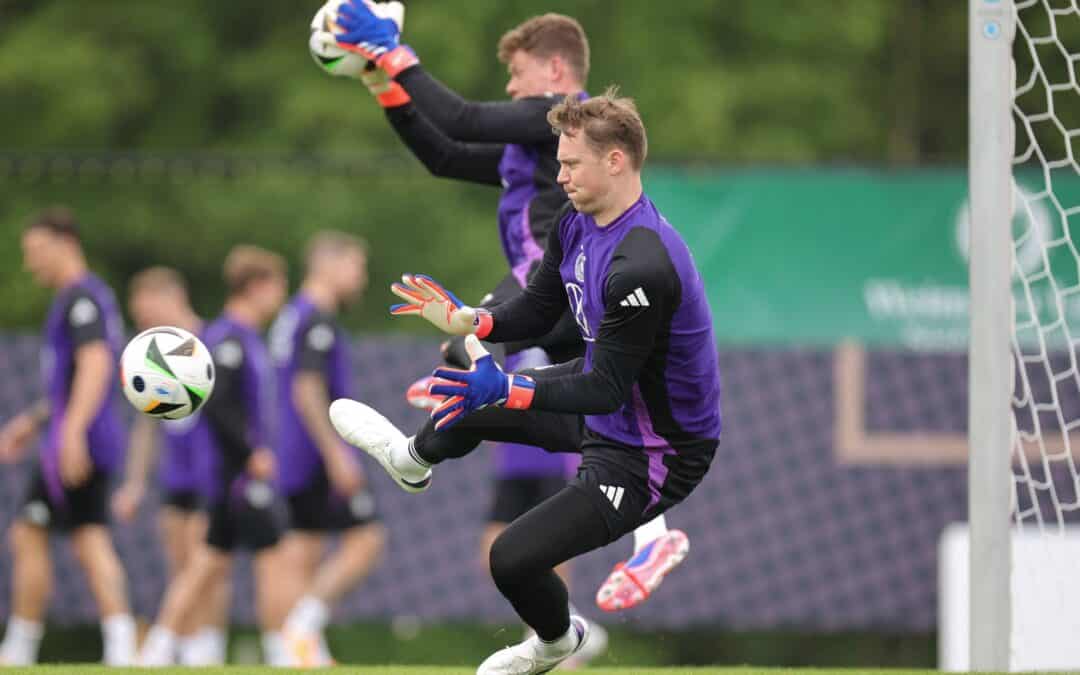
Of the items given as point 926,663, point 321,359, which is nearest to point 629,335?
point 321,359

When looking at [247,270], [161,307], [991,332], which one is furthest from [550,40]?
[161,307]

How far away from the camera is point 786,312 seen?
12.4m

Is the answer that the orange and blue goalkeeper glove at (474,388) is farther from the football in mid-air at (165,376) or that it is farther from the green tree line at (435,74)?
the green tree line at (435,74)

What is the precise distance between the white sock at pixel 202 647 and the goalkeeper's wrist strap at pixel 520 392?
5542 millimetres

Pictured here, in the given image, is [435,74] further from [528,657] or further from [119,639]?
[528,657]

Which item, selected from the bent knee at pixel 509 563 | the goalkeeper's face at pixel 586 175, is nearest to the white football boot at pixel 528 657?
the bent knee at pixel 509 563

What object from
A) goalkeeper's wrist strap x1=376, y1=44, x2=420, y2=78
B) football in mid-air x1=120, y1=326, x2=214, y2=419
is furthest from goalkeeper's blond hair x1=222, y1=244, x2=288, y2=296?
goalkeeper's wrist strap x1=376, y1=44, x2=420, y2=78

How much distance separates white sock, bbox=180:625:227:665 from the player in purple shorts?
4.76 metres

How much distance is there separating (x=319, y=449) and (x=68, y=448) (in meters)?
1.66

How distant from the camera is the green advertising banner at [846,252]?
12195mm

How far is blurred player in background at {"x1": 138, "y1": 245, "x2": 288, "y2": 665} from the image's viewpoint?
406 inches

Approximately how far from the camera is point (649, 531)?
6840 mm

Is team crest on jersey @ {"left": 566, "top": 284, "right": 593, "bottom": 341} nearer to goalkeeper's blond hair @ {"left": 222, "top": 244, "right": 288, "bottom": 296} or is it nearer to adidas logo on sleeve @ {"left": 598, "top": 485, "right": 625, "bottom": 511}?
adidas logo on sleeve @ {"left": 598, "top": 485, "right": 625, "bottom": 511}

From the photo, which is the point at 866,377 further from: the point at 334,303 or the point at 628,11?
the point at 628,11
